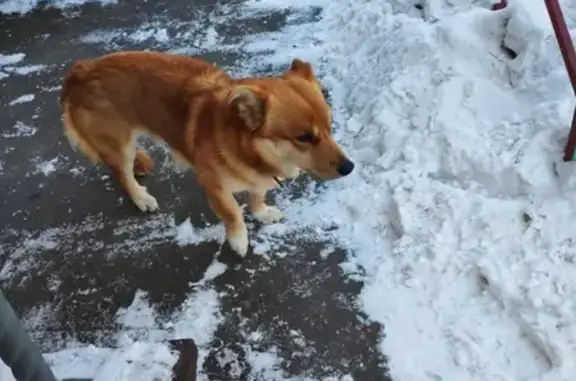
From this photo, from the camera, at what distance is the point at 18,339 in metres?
2.12

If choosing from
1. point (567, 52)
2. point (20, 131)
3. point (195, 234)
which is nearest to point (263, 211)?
point (195, 234)

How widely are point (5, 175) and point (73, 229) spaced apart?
79 cm

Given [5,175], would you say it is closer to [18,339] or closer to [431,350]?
[18,339]

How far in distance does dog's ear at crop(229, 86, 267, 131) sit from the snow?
96cm

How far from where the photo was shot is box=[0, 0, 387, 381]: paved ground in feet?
10.8

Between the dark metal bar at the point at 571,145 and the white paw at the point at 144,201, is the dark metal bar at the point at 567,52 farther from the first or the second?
the white paw at the point at 144,201

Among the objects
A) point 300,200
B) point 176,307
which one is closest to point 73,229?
point 176,307

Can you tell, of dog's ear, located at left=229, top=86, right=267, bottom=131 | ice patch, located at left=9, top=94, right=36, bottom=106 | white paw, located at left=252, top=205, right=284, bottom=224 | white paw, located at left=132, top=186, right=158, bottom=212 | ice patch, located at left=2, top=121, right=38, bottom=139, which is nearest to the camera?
dog's ear, located at left=229, top=86, right=267, bottom=131

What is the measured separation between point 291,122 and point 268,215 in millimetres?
979

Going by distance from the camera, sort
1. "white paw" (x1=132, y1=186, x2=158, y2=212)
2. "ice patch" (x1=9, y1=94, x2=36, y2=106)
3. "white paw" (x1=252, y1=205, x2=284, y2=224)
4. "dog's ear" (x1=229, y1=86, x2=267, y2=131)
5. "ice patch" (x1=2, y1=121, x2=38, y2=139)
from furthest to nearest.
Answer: "ice patch" (x1=9, y1=94, x2=36, y2=106) → "ice patch" (x1=2, y1=121, x2=38, y2=139) → "white paw" (x1=132, y1=186, x2=158, y2=212) → "white paw" (x1=252, y1=205, x2=284, y2=224) → "dog's ear" (x1=229, y1=86, x2=267, y2=131)

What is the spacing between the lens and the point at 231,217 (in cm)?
355

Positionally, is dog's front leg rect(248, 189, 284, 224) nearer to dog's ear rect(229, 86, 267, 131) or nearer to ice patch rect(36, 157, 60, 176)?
dog's ear rect(229, 86, 267, 131)

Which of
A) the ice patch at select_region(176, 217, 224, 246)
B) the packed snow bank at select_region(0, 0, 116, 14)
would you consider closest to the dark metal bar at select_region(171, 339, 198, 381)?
the ice patch at select_region(176, 217, 224, 246)

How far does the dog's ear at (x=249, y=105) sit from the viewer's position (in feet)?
9.68
